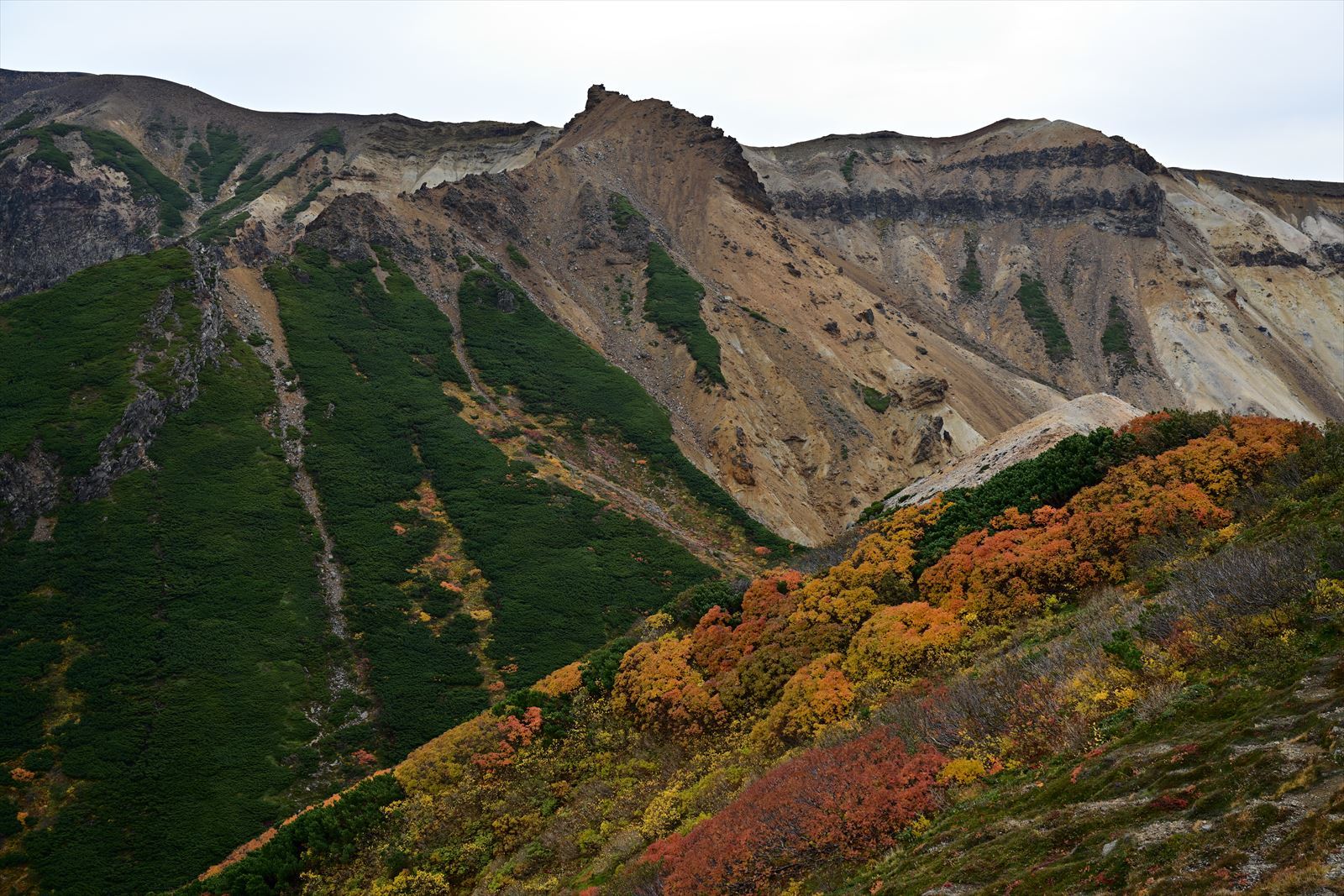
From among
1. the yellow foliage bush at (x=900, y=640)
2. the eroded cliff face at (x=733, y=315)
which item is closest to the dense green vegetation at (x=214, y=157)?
the eroded cliff face at (x=733, y=315)

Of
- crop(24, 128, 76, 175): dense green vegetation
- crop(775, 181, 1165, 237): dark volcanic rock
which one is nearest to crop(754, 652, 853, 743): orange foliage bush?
crop(775, 181, 1165, 237): dark volcanic rock

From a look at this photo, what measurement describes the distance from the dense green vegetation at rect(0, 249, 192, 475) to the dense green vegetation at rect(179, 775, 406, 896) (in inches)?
1295

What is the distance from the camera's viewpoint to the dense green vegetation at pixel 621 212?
94.4 metres

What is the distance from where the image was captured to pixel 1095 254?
414ft

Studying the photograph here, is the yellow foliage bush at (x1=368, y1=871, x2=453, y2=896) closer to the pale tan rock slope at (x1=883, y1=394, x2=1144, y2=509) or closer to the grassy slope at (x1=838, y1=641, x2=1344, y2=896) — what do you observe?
the grassy slope at (x1=838, y1=641, x2=1344, y2=896)

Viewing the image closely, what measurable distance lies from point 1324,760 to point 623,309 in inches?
3182

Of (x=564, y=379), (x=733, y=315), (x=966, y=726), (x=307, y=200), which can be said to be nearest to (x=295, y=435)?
(x=564, y=379)

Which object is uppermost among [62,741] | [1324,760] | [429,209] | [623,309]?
[429,209]

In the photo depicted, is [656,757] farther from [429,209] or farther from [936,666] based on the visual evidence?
[429,209]

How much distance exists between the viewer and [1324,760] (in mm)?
8453

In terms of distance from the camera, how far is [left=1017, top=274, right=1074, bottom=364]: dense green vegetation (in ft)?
380

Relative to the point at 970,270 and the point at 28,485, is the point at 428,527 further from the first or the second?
the point at 970,270

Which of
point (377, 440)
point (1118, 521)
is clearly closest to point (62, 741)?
point (377, 440)

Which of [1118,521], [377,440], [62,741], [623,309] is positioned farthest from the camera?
[623,309]
